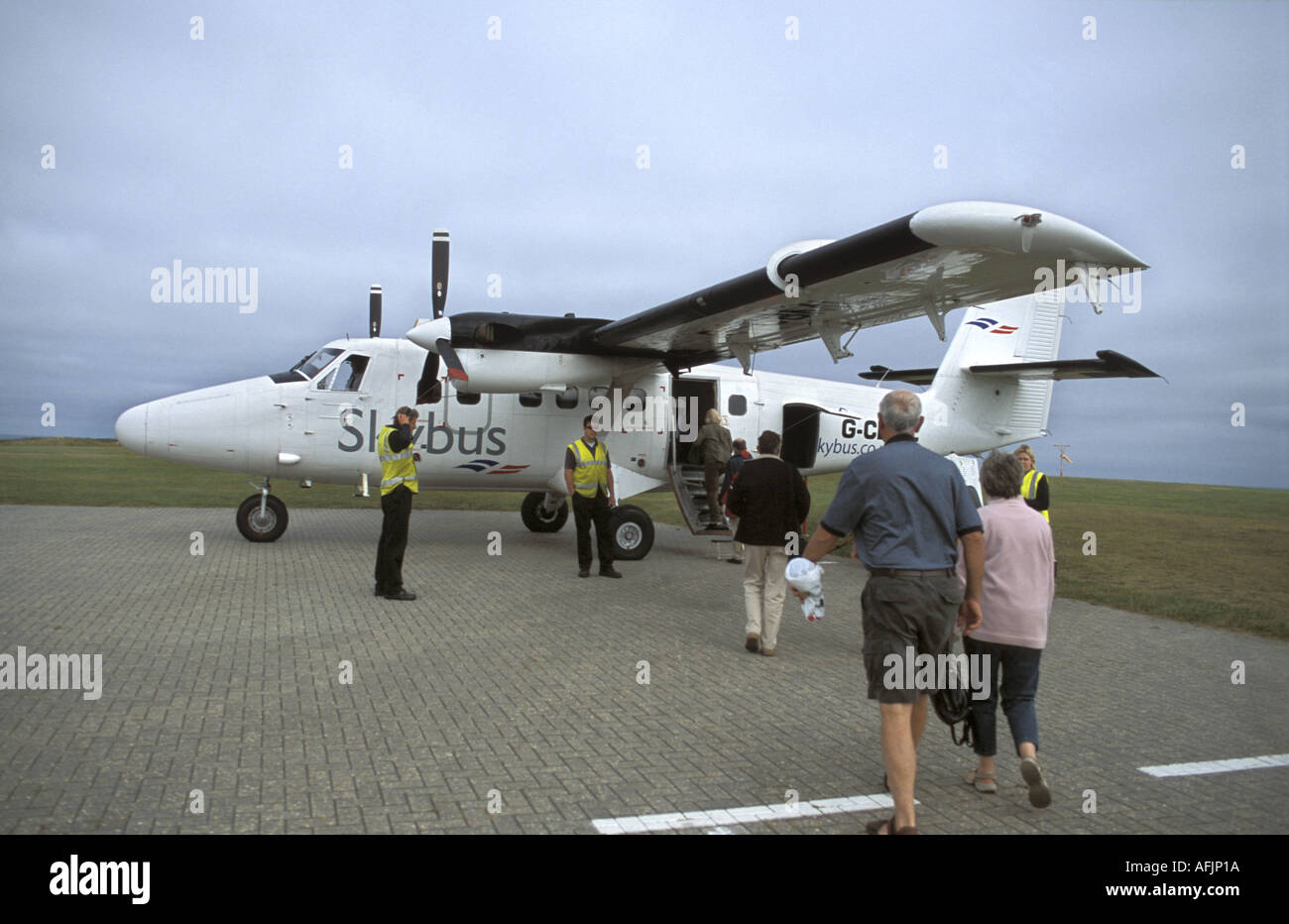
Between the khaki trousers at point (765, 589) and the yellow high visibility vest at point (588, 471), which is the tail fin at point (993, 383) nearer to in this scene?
the yellow high visibility vest at point (588, 471)

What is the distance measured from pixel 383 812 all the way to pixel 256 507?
10.2m

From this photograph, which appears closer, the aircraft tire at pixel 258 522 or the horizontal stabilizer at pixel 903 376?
the aircraft tire at pixel 258 522

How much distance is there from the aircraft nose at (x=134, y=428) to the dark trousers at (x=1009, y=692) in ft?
39.2

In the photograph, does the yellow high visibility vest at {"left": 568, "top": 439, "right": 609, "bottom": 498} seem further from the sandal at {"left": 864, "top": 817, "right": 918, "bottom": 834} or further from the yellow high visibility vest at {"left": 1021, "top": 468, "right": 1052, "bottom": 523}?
the sandal at {"left": 864, "top": 817, "right": 918, "bottom": 834}

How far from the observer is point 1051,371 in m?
14.6

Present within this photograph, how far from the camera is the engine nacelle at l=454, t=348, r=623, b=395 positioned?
12000 millimetres

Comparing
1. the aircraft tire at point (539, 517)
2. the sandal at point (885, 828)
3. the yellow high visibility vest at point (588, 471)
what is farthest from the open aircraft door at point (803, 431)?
the sandal at point (885, 828)

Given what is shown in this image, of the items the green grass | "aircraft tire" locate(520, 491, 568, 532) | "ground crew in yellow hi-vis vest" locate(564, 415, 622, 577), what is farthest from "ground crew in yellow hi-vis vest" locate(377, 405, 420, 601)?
the green grass

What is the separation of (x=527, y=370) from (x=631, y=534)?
9.41 ft

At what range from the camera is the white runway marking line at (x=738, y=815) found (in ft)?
12.7

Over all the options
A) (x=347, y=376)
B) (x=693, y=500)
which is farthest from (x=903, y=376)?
(x=347, y=376)
